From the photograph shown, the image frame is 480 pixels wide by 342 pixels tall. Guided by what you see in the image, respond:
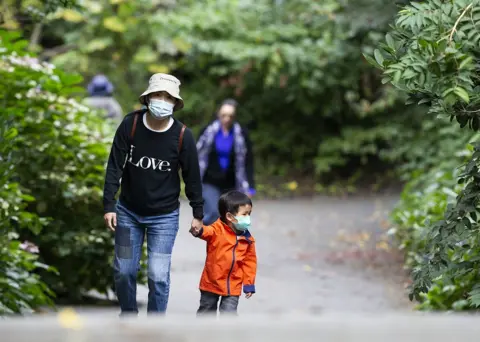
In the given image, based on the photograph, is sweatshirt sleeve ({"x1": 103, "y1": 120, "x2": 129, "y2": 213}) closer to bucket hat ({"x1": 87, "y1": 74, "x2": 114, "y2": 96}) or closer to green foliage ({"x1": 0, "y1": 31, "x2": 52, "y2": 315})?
green foliage ({"x1": 0, "y1": 31, "x2": 52, "y2": 315})

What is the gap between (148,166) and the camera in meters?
6.30

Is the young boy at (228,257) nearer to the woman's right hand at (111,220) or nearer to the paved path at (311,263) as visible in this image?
the woman's right hand at (111,220)

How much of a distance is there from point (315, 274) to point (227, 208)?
16.4ft

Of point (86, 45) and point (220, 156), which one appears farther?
point (86, 45)

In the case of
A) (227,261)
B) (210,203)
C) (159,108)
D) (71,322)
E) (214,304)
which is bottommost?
(71,322)

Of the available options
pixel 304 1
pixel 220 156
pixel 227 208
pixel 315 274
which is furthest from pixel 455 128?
pixel 227 208

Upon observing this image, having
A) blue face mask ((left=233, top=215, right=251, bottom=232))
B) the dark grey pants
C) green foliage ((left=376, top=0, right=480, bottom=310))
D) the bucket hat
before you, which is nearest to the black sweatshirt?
blue face mask ((left=233, top=215, right=251, bottom=232))

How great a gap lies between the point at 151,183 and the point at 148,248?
44 centimetres

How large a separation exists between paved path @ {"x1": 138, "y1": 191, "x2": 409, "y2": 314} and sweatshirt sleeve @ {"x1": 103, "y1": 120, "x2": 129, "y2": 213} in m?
2.57

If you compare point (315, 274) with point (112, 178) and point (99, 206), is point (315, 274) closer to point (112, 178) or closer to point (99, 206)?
point (99, 206)

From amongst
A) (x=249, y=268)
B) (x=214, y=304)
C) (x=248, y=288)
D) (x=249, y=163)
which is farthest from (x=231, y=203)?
(x=249, y=163)

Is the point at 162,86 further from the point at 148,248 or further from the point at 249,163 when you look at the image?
the point at 249,163

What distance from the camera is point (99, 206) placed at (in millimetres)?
8312

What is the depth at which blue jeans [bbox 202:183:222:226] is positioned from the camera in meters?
9.58
